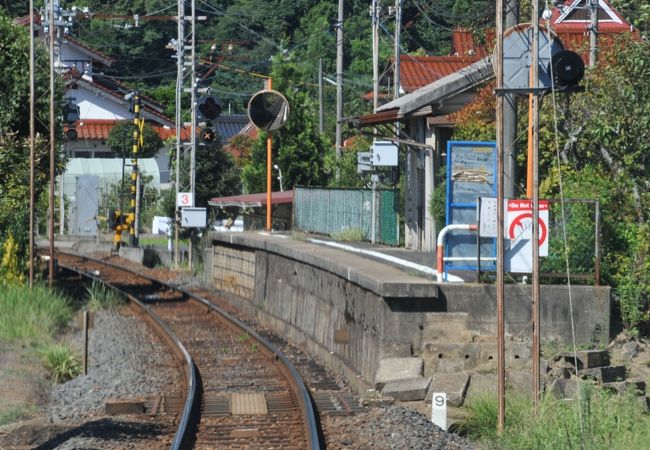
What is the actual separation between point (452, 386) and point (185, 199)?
25.0m

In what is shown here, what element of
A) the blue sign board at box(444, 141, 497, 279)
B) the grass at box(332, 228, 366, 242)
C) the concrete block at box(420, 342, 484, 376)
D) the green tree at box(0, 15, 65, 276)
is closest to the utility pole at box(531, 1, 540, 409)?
the concrete block at box(420, 342, 484, 376)

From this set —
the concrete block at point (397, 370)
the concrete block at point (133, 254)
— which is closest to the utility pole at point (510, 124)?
the concrete block at point (397, 370)

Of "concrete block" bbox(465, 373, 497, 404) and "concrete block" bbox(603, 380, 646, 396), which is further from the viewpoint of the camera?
"concrete block" bbox(603, 380, 646, 396)

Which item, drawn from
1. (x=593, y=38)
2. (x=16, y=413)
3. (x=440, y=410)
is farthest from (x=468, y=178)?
(x=593, y=38)

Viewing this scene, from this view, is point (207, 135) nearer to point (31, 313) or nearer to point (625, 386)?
point (31, 313)

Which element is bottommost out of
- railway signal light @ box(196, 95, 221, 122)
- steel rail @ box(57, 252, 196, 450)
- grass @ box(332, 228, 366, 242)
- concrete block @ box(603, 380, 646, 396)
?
steel rail @ box(57, 252, 196, 450)

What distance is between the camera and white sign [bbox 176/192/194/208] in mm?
37062

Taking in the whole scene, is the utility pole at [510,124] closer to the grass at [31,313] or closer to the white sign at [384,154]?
the grass at [31,313]

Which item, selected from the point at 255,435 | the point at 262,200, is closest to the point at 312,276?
the point at 255,435

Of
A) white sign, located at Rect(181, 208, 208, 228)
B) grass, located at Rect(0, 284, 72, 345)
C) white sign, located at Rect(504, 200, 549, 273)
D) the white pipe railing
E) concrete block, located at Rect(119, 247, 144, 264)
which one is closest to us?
white sign, located at Rect(504, 200, 549, 273)

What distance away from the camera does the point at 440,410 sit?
12109 millimetres

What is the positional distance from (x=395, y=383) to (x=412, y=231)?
12346mm

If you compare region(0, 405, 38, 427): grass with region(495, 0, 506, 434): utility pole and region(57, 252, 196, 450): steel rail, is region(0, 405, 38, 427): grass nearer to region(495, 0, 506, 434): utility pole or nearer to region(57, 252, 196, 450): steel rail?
region(57, 252, 196, 450): steel rail

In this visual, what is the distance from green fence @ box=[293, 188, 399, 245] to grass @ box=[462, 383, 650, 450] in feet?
44.8
